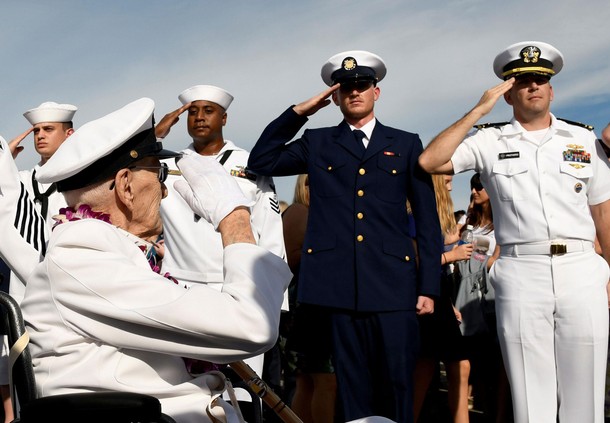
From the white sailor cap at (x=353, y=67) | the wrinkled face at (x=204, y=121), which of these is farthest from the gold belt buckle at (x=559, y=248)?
the wrinkled face at (x=204, y=121)

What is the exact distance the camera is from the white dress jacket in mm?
2170

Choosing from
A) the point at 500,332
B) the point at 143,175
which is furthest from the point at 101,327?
the point at 500,332

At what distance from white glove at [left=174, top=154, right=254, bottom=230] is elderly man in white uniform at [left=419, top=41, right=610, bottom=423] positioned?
281cm

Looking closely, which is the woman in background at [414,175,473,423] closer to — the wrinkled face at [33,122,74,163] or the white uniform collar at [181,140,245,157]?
the white uniform collar at [181,140,245,157]

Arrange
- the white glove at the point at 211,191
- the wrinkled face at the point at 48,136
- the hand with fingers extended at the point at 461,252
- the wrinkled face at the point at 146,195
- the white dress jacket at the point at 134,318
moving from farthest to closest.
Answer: the wrinkled face at the point at 48,136, the hand with fingers extended at the point at 461,252, the wrinkled face at the point at 146,195, the white glove at the point at 211,191, the white dress jacket at the point at 134,318

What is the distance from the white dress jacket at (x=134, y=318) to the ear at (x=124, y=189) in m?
0.19

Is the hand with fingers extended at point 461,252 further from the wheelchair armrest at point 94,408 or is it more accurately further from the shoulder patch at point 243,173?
the wheelchair armrest at point 94,408

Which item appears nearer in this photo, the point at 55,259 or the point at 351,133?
the point at 55,259

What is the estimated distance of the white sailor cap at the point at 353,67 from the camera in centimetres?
535

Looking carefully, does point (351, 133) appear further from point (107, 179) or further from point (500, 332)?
point (107, 179)

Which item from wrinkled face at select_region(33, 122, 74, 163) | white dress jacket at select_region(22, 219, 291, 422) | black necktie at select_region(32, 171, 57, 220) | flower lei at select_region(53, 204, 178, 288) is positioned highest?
wrinkled face at select_region(33, 122, 74, 163)

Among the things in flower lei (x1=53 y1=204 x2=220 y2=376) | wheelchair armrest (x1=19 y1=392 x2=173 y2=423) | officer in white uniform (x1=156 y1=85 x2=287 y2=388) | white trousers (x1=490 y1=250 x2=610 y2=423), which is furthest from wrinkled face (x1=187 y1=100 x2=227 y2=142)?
wheelchair armrest (x1=19 y1=392 x2=173 y2=423)

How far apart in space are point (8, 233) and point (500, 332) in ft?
8.69

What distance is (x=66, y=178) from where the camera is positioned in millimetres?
2506
